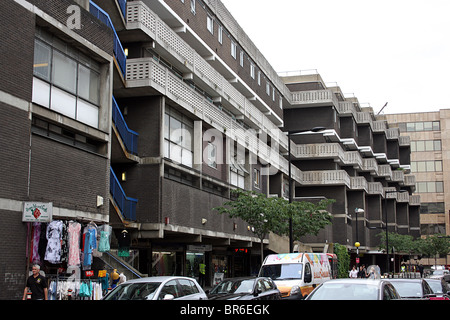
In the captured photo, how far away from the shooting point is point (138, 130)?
1078 inches

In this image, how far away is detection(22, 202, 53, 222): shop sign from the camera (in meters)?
16.5

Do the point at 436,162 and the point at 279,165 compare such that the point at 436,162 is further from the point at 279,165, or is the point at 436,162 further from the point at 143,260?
the point at 143,260

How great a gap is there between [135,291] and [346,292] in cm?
472

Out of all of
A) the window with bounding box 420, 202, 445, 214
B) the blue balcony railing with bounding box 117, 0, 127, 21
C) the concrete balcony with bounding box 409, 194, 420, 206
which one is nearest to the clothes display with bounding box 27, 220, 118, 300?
the blue balcony railing with bounding box 117, 0, 127, 21

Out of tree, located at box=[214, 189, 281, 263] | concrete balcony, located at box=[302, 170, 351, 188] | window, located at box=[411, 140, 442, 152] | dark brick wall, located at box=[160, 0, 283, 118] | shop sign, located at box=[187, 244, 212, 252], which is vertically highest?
window, located at box=[411, 140, 442, 152]

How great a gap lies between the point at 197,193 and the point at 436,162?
89.3 metres

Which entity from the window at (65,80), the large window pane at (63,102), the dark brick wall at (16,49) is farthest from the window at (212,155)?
the dark brick wall at (16,49)

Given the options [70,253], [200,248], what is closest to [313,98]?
[200,248]

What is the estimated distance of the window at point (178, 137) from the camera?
93.7ft

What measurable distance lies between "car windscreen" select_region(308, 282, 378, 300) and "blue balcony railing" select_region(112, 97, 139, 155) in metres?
15.3

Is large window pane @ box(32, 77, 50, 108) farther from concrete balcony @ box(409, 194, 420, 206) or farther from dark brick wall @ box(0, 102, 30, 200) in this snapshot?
concrete balcony @ box(409, 194, 420, 206)

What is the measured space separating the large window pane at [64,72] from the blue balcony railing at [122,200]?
5.09m

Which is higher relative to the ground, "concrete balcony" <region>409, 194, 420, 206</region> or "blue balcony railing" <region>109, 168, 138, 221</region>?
"concrete balcony" <region>409, 194, 420, 206</region>

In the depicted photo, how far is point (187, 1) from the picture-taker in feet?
106
